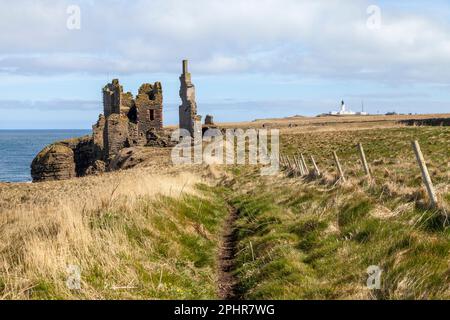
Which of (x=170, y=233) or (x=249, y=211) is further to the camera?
(x=249, y=211)

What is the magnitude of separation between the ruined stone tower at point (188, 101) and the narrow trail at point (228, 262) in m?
37.4

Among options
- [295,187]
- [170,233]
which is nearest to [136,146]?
Result: [295,187]

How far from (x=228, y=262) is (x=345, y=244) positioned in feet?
9.17

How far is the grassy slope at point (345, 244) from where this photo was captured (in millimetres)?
7719

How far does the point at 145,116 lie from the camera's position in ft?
173

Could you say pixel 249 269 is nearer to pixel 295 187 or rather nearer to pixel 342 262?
pixel 342 262

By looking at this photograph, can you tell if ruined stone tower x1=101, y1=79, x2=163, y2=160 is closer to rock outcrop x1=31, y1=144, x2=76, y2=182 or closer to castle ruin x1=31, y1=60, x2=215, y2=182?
castle ruin x1=31, y1=60, x2=215, y2=182

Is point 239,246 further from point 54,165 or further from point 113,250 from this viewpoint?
point 54,165

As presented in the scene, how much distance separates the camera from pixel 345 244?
33.4ft

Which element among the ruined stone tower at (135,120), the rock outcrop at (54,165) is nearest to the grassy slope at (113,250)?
the ruined stone tower at (135,120)

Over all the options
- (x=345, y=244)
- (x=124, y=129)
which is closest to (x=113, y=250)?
(x=345, y=244)

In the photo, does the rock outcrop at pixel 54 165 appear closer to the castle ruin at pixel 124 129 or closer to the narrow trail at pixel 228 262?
the castle ruin at pixel 124 129

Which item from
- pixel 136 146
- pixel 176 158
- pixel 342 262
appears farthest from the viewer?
pixel 136 146
